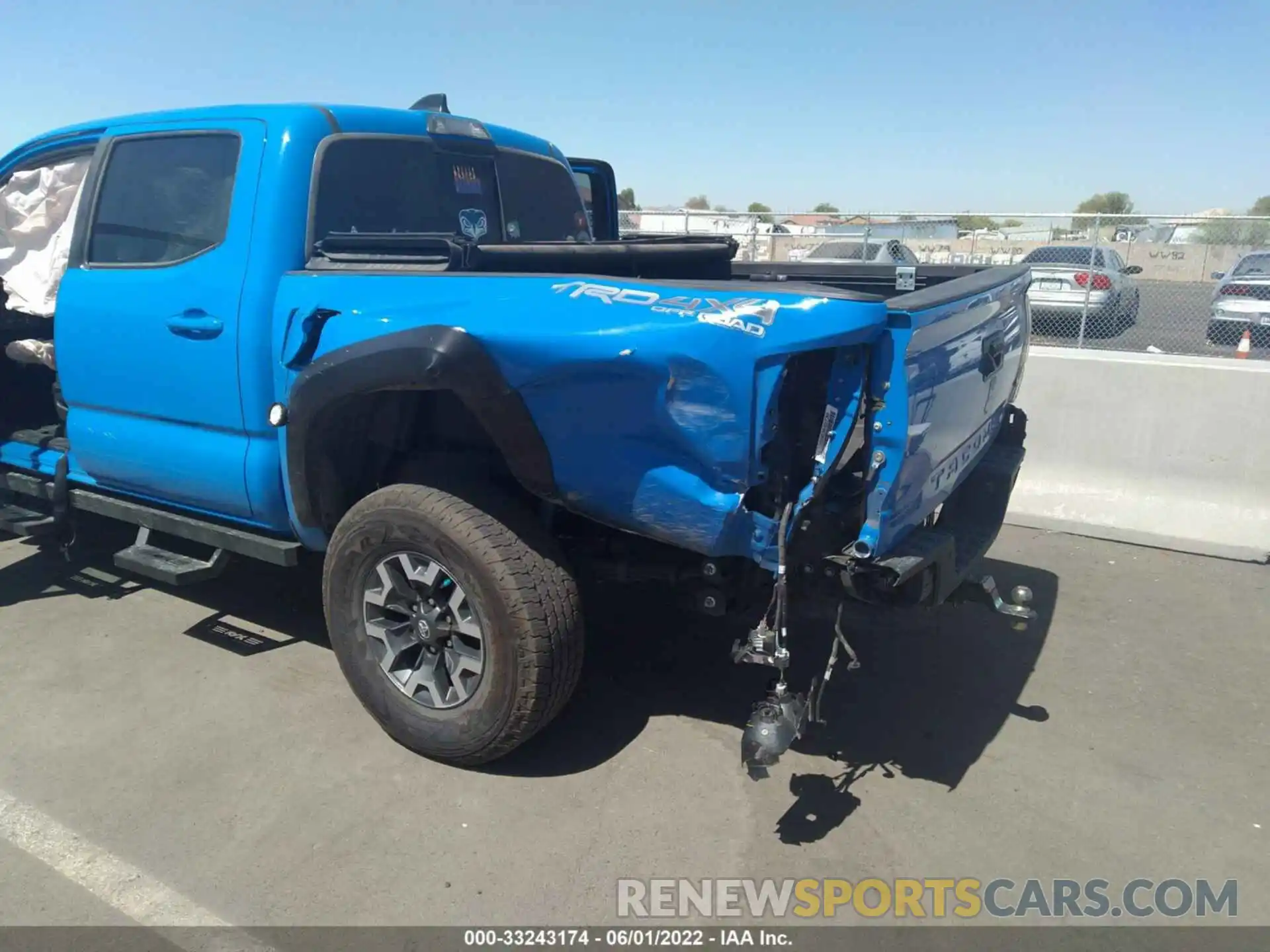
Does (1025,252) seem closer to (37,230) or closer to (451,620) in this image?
(37,230)

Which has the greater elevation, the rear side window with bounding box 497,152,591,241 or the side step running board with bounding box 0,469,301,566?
the rear side window with bounding box 497,152,591,241

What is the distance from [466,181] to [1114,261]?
8.85 m

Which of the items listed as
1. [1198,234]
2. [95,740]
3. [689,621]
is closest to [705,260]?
[689,621]

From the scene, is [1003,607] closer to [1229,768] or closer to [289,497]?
[1229,768]

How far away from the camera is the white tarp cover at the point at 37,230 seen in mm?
4613

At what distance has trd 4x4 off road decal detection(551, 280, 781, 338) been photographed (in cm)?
259

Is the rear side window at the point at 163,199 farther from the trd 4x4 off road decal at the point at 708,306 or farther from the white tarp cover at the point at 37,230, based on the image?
the trd 4x4 off road decal at the point at 708,306

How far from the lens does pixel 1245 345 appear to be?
8.84 metres

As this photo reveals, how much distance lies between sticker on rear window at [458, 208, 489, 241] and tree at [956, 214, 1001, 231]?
739 centimetres

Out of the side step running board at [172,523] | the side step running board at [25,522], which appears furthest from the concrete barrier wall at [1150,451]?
the side step running board at [25,522]

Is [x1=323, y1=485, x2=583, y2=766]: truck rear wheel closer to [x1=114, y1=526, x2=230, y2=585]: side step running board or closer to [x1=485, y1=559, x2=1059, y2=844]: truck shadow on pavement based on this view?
[x1=485, y1=559, x2=1059, y2=844]: truck shadow on pavement

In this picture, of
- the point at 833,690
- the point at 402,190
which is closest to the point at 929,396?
the point at 833,690

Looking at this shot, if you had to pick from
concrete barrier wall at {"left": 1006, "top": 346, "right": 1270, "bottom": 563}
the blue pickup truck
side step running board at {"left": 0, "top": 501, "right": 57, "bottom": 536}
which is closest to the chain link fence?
concrete barrier wall at {"left": 1006, "top": 346, "right": 1270, "bottom": 563}
